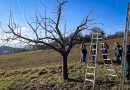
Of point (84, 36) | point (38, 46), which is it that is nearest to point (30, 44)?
point (38, 46)

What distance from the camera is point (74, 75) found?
1730 centimetres

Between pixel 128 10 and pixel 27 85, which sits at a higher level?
pixel 128 10

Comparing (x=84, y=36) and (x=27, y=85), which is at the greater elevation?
(x=84, y=36)

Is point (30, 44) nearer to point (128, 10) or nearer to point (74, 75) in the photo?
point (74, 75)

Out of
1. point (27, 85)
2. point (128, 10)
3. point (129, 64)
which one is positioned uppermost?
point (128, 10)

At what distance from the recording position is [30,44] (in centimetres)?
1644

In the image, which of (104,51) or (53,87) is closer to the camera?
(53,87)

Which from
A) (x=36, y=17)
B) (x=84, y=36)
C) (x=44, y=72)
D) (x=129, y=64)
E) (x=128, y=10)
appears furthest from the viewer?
(x=44, y=72)

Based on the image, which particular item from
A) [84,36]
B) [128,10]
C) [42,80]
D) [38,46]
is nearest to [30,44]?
[38,46]

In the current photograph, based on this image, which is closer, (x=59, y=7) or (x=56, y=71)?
(x=59, y=7)

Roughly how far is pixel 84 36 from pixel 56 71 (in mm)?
2955

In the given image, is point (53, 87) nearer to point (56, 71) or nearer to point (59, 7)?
point (56, 71)

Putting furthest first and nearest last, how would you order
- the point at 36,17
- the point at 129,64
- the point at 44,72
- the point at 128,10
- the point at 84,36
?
the point at 44,72 → the point at 84,36 → the point at 36,17 → the point at 129,64 → the point at 128,10

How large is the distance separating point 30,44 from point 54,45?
1595 mm
